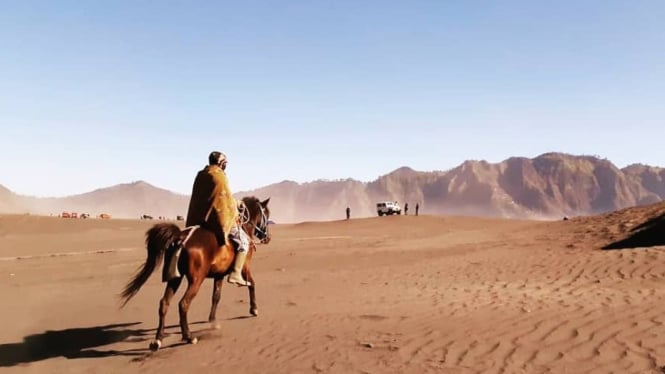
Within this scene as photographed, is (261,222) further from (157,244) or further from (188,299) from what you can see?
(188,299)

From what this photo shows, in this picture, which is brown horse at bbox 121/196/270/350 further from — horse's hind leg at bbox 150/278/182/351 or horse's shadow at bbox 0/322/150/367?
horse's shadow at bbox 0/322/150/367

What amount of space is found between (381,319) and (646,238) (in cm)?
1552

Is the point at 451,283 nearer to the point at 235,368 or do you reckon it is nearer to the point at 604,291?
the point at 604,291

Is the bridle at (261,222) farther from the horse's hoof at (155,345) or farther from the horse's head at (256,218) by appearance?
the horse's hoof at (155,345)

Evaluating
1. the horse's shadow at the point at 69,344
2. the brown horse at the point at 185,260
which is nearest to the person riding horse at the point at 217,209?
the brown horse at the point at 185,260

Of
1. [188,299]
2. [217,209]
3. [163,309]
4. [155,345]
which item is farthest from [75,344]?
[217,209]

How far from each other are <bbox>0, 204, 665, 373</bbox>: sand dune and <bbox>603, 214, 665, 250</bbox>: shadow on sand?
3.87 metres

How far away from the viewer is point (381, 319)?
9.35 m

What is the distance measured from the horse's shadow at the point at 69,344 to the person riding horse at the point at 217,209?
2.36 meters

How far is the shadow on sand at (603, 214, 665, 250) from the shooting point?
1879 cm

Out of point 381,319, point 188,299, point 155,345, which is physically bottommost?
point 155,345

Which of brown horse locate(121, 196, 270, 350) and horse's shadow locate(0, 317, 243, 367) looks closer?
Result: brown horse locate(121, 196, 270, 350)

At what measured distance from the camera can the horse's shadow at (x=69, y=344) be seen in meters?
8.41

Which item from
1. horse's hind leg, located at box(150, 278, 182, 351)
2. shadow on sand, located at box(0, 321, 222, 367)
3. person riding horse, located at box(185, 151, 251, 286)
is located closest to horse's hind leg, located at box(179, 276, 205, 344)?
horse's hind leg, located at box(150, 278, 182, 351)
